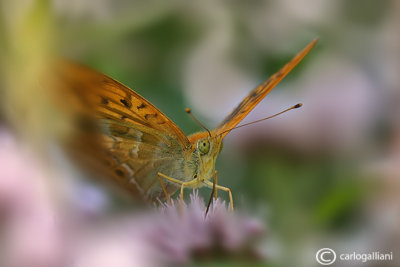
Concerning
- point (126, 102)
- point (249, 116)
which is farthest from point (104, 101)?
point (249, 116)

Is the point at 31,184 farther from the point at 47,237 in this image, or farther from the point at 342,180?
the point at 342,180

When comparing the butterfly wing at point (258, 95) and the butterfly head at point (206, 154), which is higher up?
the butterfly wing at point (258, 95)

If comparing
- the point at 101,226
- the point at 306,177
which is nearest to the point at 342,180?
the point at 306,177

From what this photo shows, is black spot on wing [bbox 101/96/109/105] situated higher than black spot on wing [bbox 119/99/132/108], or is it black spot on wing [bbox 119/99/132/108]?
black spot on wing [bbox 101/96/109/105]

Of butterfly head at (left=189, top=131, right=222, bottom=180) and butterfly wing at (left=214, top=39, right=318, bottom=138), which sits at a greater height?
butterfly wing at (left=214, top=39, right=318, bottom=138)
